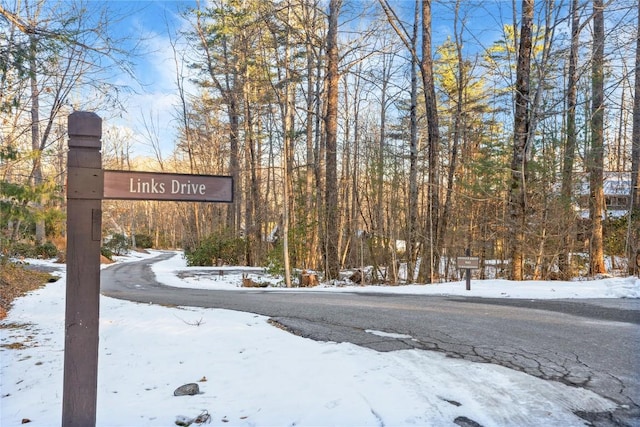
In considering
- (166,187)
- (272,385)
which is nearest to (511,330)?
(272,385)

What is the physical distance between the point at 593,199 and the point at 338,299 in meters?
10.4

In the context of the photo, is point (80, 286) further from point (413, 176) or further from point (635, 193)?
point (635, 193)

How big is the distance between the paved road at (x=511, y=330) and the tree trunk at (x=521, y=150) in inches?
173

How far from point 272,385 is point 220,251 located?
22134 mm

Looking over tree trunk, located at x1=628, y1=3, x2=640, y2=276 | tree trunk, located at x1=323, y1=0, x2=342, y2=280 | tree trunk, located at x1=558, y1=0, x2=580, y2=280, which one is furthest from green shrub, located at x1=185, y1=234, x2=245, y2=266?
tree trunk, located at x1=628, y1=3, x2=640, y2=276

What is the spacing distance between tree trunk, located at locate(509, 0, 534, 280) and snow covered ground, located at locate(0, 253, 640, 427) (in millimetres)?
8423

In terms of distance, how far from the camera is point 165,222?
62.7 meters

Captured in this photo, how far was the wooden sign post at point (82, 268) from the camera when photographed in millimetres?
2221

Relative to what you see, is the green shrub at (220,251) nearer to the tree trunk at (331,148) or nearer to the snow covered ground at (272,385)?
the tree trunk at (331,148)

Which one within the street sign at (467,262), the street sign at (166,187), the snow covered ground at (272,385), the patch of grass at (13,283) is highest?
the street sign at (166,187)

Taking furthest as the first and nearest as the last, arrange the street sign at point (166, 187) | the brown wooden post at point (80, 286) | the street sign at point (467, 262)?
the street sign at point (467, 262) → the street sign at point (166, 187) → the brown wooden post at point (80, 286)

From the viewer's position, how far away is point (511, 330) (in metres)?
5.00

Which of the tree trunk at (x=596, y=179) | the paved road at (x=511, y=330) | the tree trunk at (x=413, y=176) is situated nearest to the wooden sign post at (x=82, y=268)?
the paved road at (x=511, y=330)

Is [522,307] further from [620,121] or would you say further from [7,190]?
[620,121]
